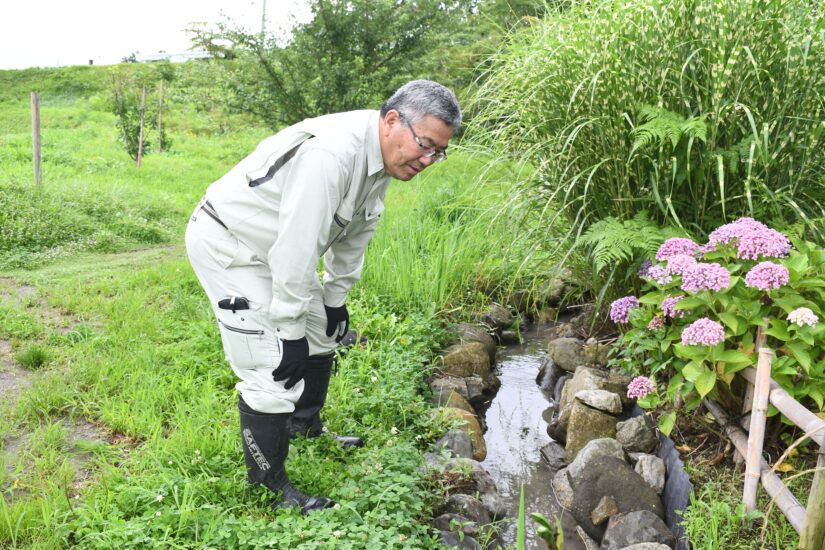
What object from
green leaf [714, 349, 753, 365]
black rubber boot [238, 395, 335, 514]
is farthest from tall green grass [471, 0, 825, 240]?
black rubber boot [238, 395, 335, 514]

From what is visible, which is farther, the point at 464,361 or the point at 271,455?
the point at 464,361

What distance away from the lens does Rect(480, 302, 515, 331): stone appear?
17.0 feet

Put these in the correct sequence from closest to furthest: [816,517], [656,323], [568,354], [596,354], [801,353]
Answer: [816,517]
[801,353]
[656,323]
[596,354]
[568,354]

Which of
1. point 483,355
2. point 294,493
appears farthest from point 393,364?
point 294,493

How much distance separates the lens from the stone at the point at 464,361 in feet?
14.2

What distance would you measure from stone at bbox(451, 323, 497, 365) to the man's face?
7.73ft

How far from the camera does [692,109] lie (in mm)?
3514

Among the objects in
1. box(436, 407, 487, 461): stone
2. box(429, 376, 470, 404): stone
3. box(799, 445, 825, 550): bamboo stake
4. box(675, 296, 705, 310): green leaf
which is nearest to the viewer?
box(799, 445, 825, 550): bamboo stake

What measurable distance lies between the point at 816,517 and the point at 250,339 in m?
1.96

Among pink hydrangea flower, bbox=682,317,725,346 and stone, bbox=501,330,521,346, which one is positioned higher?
pink hydrangea flower, bbox=682,317,725,346

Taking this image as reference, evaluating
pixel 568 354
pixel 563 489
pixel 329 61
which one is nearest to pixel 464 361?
pixel 568 354

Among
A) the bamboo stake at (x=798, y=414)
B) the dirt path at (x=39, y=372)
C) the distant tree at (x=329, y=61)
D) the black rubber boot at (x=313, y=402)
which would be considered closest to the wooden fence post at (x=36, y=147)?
the dirt path at (x=39, y=372)

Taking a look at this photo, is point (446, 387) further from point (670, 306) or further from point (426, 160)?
point (426, 160)

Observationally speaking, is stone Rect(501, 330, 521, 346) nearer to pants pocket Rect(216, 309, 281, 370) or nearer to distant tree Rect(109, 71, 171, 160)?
pants pocket Rect(216, 309, 281, 370)
